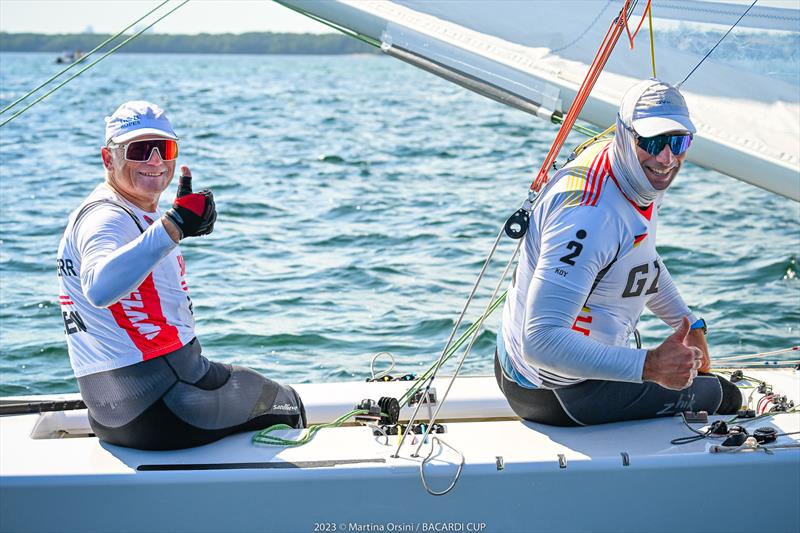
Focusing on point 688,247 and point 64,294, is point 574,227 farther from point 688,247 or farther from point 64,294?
point 688,247

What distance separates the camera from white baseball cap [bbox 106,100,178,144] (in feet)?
8.46

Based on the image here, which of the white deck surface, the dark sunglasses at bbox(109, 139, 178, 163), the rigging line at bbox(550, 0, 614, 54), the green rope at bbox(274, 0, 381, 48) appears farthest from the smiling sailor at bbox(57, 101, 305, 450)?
the rigging line at bbox(550, 0, 614, 54)

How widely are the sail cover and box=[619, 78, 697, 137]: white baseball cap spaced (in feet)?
2.17

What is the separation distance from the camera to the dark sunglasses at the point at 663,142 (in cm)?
249

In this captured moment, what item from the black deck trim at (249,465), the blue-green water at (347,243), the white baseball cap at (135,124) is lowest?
the blue-green water at (347,243)

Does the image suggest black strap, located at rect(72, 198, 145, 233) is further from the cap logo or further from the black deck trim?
the black deck trim

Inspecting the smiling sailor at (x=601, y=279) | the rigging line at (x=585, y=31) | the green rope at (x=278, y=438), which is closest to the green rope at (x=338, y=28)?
the rigging line at (x=585, y=31)

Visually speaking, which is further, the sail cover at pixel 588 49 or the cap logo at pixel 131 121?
the sail cover at pixel 588 49

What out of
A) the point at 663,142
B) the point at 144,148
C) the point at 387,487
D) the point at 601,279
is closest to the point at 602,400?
the point at 601,279

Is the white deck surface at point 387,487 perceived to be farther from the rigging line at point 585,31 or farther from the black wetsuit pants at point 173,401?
the rigging line at point 585,31

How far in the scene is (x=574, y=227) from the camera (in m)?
2.52

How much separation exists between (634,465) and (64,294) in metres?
1.47

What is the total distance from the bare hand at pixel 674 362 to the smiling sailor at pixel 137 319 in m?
1.07

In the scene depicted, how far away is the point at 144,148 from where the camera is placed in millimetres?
2576
